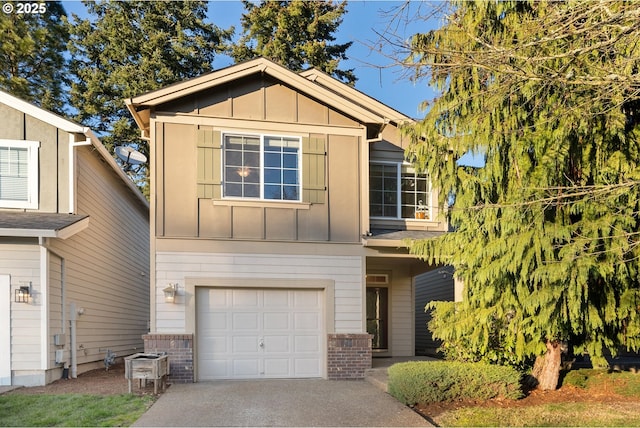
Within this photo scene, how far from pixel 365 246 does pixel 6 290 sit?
667cm

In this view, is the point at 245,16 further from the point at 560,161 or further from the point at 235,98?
the point at 560,161

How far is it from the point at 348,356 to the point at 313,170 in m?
3.71

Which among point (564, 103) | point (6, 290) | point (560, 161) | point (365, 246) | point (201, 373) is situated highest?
point (564, 103)

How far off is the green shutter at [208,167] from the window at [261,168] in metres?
0.17

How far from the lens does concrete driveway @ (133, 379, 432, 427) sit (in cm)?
598

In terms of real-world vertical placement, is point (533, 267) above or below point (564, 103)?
below

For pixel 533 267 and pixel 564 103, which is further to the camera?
pixel 533 267

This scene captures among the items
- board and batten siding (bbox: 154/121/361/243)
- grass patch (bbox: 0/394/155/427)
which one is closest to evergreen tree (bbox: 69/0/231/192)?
board and batten siding (bbox: 154/121/361/243)

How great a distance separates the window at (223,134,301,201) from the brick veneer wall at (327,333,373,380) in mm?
2918

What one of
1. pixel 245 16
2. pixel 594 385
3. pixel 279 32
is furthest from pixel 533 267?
pixel 245 16

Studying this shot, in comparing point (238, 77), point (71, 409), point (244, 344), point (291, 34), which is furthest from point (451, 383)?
point (291, 34)

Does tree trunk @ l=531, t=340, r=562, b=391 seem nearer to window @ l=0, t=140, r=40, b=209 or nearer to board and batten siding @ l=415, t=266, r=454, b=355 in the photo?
board and batten siding @ l=415, t=266, r=454, b=355

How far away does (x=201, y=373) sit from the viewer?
348 inches

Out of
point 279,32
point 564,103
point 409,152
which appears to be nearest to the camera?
point 564,103
